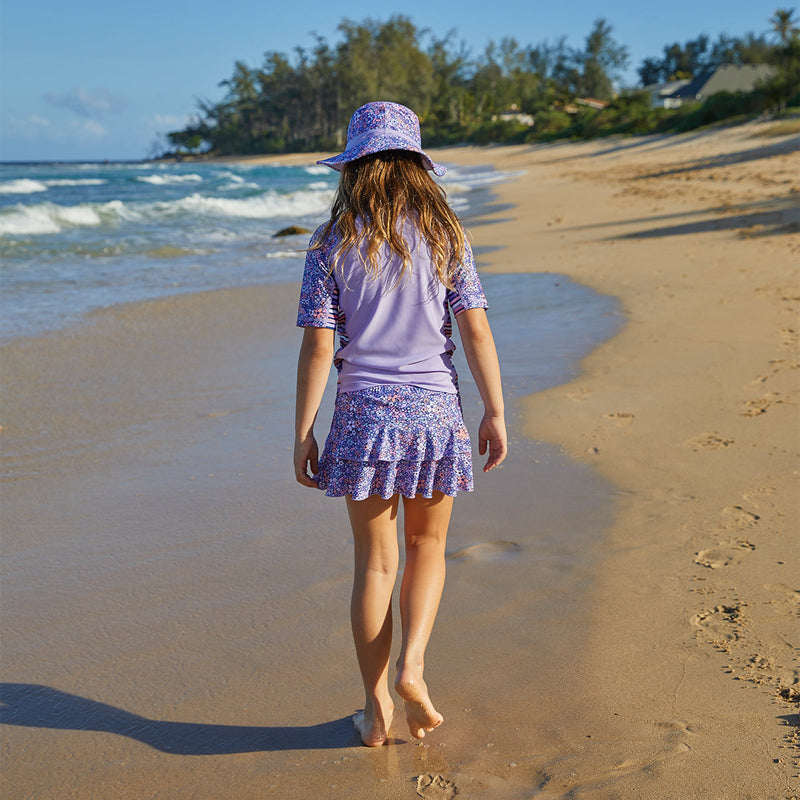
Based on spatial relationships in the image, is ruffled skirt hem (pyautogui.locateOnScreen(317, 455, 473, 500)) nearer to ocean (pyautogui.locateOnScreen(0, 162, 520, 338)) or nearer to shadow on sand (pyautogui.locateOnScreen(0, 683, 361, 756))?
shadow on sand (pyautogui.locateOnScreen(0, 683, 361, 756))

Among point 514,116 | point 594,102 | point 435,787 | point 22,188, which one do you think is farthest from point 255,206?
point 594,102

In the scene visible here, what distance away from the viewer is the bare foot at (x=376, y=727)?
213 cm

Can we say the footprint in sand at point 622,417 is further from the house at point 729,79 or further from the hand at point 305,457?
the house at point 729,79

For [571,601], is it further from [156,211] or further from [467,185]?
[467,185]

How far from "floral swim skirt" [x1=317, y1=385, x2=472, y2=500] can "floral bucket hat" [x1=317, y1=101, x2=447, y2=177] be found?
0.58 metres

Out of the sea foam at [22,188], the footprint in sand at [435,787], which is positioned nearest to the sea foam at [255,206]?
the sea foam at [22,188]

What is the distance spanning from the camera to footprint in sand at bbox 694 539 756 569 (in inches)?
117

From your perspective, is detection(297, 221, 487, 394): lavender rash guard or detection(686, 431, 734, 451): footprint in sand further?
detection(686, 431, 734, 451): footprint in sand

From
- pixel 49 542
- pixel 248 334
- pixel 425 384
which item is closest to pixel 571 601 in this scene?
pixel 425 384

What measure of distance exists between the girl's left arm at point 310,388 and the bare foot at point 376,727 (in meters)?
0.63

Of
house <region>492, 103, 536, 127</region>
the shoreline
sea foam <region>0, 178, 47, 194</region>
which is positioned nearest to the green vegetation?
house <region>492, 103, 536, 127</region>

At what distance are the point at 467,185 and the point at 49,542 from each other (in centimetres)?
2745

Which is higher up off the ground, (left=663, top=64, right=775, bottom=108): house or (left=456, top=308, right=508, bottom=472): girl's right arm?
(left=663, top=64, right=775, bottom=108): house

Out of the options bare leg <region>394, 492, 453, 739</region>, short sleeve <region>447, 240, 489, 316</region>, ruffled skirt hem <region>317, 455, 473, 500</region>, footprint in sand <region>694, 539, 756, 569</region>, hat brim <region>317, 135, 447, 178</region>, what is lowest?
footprint in sand <region>694, 539, 756, 569</region>
